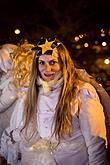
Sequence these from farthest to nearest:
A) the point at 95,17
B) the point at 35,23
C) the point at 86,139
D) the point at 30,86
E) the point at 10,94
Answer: the point at 35,23 → the point at 95,17 → the point at 10,94 → the point at 30,86 → the point at 86,139

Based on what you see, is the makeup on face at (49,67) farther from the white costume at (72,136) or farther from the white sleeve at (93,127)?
the white sleeve at (93,127)

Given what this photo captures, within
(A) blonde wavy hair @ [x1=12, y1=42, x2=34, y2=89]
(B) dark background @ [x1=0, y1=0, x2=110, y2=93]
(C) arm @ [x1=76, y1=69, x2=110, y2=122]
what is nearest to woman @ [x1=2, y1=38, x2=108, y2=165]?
(C) arm @ [x1=76, y1=69, x2=110, y2=122]

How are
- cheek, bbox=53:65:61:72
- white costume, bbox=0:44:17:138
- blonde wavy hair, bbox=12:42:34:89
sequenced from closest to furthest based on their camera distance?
1. cheek, bbox=53:65:61:72
2. blonde wavy hair, bbox=12:42:34:89
3. white costume, bbox=0:44:17:138

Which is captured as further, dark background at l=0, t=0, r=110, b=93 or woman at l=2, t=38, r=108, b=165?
dark background at l=0, t=0, r=110, b=93

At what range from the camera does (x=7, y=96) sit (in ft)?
14.7

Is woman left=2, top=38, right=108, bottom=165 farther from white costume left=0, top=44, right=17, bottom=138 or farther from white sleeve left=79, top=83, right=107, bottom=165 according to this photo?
white costume left=0, top=44, right=17, bottom=138

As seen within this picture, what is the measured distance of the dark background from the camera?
21.8 feet

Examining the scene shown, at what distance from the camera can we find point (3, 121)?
4660 millimetres

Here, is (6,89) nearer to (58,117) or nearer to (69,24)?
(58,117)

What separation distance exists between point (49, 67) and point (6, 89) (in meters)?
0.99

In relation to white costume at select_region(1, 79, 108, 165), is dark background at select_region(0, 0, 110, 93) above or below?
above

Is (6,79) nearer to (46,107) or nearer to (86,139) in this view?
(46,107)

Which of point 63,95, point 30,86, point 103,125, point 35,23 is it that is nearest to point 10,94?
point 30,86

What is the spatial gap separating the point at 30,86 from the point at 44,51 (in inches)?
13.7
